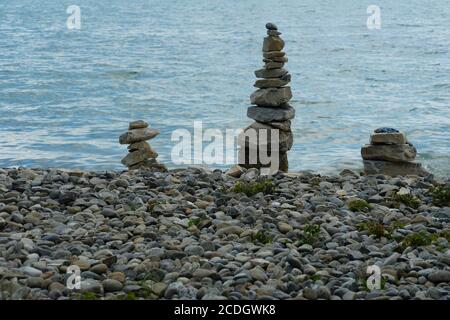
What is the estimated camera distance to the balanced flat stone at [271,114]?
14586 millimetres

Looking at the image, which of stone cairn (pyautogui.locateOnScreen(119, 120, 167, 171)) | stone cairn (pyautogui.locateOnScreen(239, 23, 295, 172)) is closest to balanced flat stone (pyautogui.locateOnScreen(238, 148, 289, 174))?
stone cairn (pyautogui.locateOnScreen(239, 23, 295, 172))

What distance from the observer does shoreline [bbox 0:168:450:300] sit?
7859 millimetres

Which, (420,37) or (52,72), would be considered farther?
(420,37)

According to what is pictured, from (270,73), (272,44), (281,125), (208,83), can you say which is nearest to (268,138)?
(281,125)

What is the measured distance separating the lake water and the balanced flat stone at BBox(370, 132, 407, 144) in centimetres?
307

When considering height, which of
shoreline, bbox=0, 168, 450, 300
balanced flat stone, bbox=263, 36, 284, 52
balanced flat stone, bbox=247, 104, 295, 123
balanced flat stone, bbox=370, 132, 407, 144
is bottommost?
shoreline, bbox=0, 168, 450, 300

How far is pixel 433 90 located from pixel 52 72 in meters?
13.3

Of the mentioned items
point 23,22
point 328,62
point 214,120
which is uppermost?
point 23,22

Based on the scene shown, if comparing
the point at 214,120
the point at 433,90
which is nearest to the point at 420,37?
the point at 433,90

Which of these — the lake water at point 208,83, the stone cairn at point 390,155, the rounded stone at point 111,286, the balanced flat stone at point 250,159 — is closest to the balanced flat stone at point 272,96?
the balanced flat stone at point 250,159

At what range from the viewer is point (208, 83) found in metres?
30.1

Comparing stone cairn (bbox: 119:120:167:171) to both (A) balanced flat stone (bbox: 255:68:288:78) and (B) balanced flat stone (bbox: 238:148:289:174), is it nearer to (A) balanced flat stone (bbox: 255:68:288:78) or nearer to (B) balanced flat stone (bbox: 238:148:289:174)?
(B) balanced flat stone (bbox: 238:148:289:174)
